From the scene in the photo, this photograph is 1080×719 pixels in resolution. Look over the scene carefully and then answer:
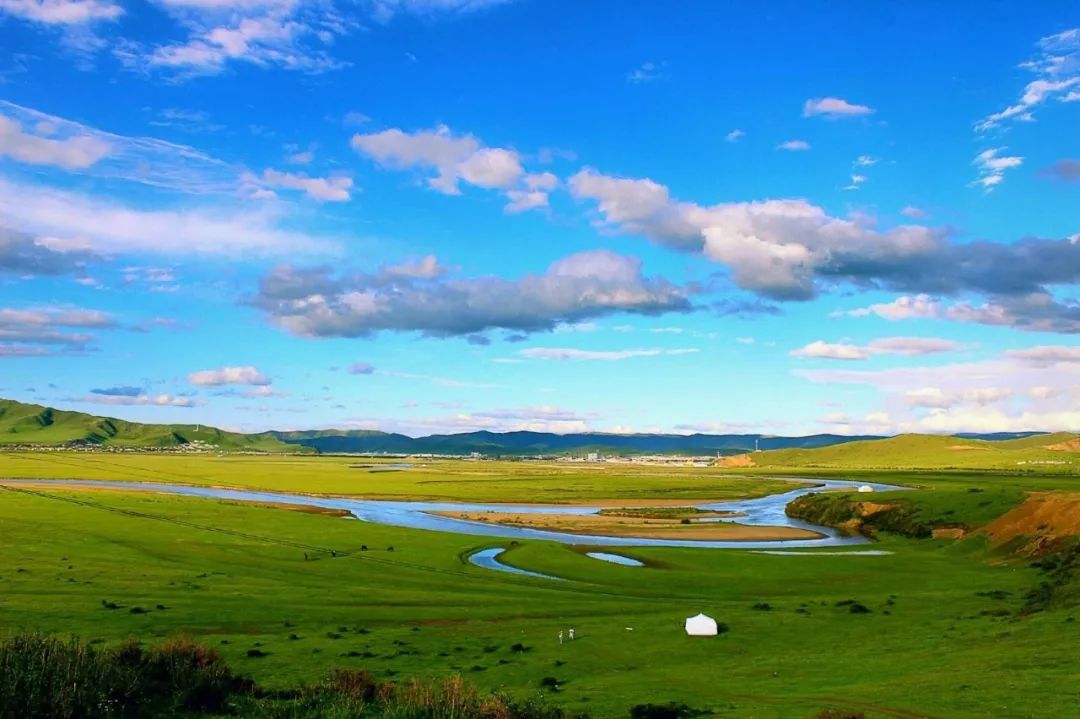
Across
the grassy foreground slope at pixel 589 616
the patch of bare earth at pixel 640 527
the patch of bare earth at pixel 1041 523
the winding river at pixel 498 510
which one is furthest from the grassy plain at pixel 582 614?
the patch of bare earth at pixel 640 527

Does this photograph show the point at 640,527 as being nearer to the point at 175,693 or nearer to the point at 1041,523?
the point at 1041,523

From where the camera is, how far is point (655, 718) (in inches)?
1037

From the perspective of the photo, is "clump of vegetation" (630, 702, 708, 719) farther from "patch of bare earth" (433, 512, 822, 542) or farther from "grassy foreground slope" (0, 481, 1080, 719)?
"patch of bare earth" (433, 512, 822, 542)

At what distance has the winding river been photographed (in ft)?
315

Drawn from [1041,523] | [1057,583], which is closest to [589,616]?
[1057,583]

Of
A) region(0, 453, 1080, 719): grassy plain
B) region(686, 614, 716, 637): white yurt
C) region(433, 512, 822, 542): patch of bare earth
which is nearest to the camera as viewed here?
region(0, 453, 1080, 719): grassy plain

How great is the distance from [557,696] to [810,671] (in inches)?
473

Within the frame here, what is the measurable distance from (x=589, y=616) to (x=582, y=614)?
83cm

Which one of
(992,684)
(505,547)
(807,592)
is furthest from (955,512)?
(992,684)

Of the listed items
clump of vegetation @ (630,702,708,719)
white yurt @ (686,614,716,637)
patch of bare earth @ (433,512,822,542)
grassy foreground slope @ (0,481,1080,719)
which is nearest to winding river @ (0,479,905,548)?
patch of bare earth @ (433,512,822,542)

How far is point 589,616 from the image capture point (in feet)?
160

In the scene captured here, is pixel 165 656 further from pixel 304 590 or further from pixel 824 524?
pixel 824 524

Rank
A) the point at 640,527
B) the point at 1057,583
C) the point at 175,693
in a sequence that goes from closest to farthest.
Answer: the point at 175,693 → the point at 1057,583 → the point at 640,527

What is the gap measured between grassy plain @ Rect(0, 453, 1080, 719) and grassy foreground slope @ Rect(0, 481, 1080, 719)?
0.19 m
